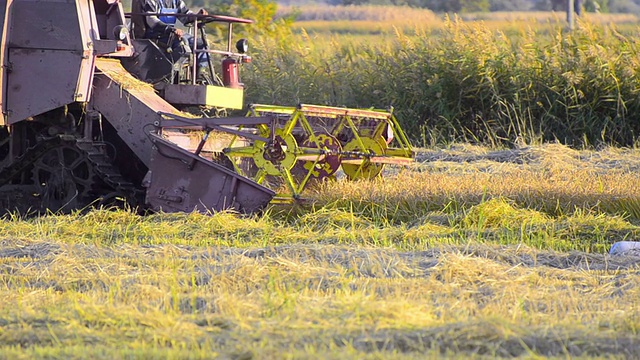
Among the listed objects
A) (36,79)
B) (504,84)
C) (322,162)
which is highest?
(36,79)

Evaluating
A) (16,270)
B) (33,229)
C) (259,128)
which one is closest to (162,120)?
(259,128)

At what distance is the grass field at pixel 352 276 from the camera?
4.92 meters

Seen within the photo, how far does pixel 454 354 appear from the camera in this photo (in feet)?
15.5

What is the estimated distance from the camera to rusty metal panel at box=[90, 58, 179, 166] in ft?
32.2

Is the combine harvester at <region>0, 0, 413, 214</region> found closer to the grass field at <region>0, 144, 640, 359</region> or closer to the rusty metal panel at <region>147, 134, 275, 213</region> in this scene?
the rusty metal panel at <region>147, 134, 275, 213</region>

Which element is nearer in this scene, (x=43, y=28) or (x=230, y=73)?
(x=43, y=28)

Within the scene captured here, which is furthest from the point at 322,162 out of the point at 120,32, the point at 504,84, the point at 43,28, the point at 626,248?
the point at 504,84

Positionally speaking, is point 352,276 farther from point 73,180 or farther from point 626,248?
point 73,180

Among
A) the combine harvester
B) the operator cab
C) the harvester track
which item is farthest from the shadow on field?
the operator cab

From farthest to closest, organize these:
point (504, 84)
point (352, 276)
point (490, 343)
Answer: point (504, 84) < point (352, 276) < point (490, 343)

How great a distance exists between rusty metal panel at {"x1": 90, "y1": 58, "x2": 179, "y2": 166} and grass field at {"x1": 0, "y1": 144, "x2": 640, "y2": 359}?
88cm

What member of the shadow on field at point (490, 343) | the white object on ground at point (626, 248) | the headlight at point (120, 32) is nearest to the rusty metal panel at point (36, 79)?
the headlight at point (120, 32)

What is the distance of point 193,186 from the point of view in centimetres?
943

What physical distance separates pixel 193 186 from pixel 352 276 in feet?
10.5
